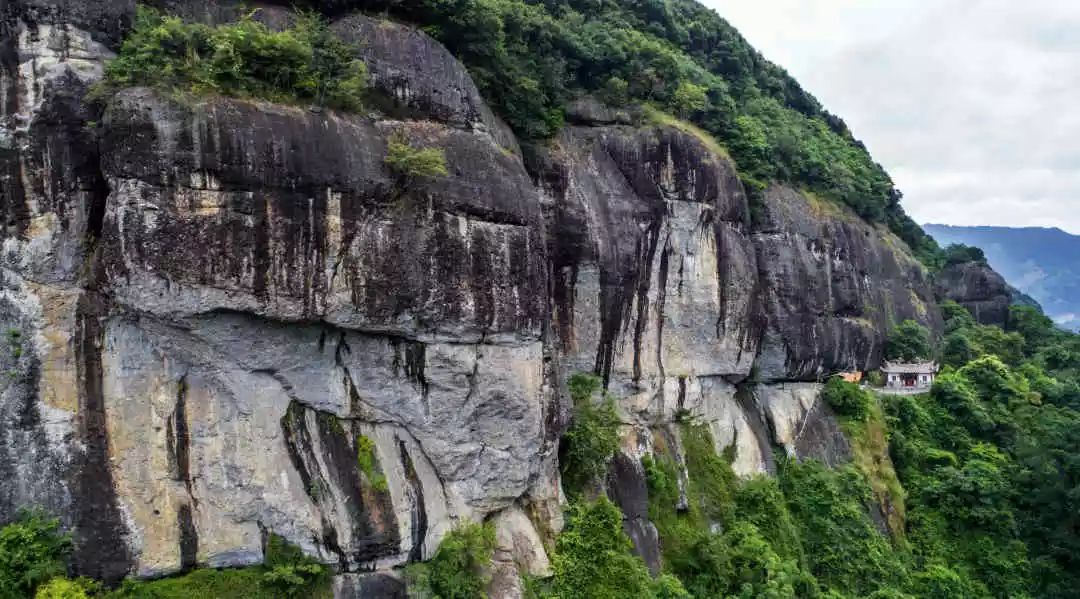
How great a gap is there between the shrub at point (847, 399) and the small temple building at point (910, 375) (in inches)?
188

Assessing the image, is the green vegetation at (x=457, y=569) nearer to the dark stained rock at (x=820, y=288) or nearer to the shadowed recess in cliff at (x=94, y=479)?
the shadowed recess in cliff at (x=94, y=479)

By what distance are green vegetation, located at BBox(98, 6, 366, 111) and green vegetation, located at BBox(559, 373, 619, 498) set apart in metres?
9.60

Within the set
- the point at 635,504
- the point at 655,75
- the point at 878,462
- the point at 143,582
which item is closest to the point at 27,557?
the point at 143,582

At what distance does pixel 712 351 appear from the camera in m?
21.8

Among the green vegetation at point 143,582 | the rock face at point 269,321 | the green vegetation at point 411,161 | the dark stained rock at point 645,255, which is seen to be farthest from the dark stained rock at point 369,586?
the green vegetation at point 411,161

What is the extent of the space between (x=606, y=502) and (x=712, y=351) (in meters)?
7.94

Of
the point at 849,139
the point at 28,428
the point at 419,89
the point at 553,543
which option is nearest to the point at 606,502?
the point at 553,543

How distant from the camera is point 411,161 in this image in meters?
12.8

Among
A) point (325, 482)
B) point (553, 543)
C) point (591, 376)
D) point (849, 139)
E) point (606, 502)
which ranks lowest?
point (553, 543)

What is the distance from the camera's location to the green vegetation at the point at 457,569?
13547 millimetres

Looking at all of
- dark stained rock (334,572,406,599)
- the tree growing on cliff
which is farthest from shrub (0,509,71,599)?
the tree growing on cliff

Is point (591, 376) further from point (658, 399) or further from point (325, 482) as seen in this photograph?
point (325, 482)

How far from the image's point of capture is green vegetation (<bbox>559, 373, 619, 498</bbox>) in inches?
683

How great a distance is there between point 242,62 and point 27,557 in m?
8.97
